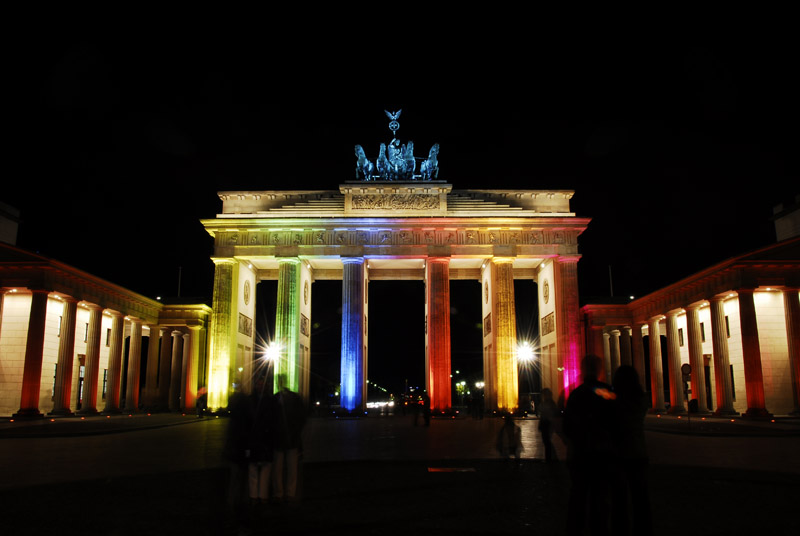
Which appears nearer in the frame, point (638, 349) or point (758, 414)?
point (758, 414)

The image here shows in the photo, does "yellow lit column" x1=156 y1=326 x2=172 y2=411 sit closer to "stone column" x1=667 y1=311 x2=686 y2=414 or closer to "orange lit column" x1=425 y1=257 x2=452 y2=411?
"orange lit column" x1=425 y1=257 x2=452 y2=411

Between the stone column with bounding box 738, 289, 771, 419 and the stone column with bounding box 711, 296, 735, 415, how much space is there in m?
2.58

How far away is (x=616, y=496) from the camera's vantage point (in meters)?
6.36

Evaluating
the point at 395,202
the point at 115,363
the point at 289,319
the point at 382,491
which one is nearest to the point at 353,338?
the point at 289,319

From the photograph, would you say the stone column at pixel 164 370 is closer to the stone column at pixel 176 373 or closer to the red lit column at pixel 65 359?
the stone column at pixel 176 373

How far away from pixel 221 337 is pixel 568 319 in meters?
23.2

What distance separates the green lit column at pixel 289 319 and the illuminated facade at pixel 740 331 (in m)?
23.9

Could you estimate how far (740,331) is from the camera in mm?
34062

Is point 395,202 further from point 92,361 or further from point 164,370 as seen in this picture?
point 164,370

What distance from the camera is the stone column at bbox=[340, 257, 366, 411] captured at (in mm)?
40438

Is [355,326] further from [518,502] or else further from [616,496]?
[616,496]

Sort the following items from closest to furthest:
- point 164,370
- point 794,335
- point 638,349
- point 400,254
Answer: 1. point 794,335
2. point 400,254
3. point 638,349
4. point 164,370

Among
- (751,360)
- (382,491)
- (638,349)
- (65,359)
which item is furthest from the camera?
(638,349)

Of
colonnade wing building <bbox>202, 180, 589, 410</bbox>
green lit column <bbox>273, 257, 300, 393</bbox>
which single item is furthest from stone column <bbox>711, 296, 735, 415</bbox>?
green lit column <bbox>273, 257, 300, 393</bbox>
